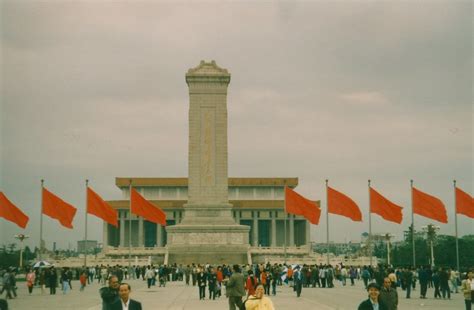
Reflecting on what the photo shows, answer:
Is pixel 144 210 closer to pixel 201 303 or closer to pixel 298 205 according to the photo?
pixel 298 205

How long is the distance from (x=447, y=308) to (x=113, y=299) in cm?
1773

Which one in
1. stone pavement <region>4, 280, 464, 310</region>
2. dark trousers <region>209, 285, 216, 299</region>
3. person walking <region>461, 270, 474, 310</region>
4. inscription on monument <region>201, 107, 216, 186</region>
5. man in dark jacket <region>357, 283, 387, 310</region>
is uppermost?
inscription on monument <region>201, 107, 216, 186</region>

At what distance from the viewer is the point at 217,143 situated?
72.2 m

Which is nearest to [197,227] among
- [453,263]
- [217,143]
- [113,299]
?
[217,143]

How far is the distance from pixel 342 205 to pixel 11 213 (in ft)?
61.0

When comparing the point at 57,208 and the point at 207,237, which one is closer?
the point at 57,208

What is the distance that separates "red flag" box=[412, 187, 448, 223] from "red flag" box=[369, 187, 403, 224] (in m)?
1.76

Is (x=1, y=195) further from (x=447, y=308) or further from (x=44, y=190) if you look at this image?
(x=447, y=308)

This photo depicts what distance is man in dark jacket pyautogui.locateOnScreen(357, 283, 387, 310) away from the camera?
35.5ft

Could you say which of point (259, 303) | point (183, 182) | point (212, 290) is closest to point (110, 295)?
point (259, 303)

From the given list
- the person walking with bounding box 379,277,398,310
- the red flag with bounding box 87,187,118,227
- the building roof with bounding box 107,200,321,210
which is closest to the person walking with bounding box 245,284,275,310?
the person walking with bounding box 379,277,398,310

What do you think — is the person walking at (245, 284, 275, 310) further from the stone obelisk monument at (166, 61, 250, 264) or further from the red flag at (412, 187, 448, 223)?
the stone obelisk monument at (166, 61, 250, 264)

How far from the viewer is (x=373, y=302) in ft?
36.3

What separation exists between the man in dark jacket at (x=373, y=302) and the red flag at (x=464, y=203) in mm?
27521
